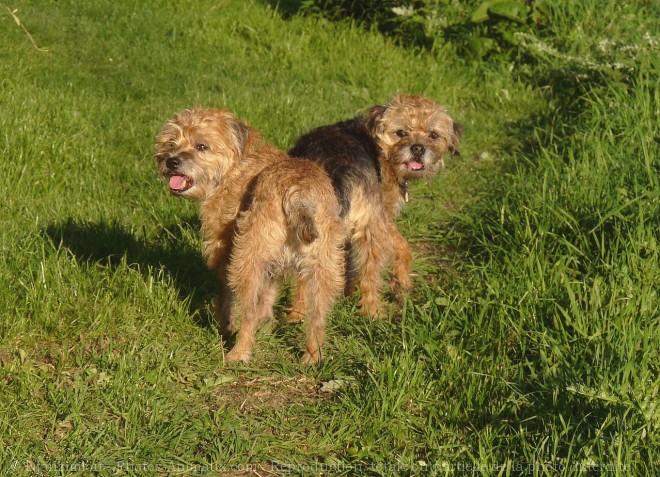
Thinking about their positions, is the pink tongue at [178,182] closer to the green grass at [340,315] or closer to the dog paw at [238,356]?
the green grass at [340,315]

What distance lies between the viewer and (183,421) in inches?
178

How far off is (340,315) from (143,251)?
145 cm

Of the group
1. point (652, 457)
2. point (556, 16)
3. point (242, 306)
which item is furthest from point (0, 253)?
point (556, 16)

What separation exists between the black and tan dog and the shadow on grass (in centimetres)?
69

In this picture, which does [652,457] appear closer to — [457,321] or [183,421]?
[457,321]

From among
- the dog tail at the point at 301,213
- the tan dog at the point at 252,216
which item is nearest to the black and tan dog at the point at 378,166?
the tan dog at the point at 252,216

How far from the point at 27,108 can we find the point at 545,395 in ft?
17.0

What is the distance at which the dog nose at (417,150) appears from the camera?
605 centimetres

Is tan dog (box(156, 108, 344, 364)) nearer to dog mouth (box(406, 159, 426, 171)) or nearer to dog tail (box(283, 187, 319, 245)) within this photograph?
dog tail (box(283, 187, 319, 245))

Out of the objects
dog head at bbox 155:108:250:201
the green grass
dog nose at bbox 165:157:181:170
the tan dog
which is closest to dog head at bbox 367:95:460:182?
the green grass

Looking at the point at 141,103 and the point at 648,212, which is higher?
the point at 648,212

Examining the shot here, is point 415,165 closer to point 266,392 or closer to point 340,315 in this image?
point 340,315

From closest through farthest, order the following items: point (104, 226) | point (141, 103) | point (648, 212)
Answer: point (648, 212), point (104, 226), point (141, 103)

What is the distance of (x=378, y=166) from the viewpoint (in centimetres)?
609
